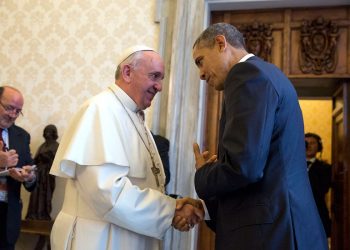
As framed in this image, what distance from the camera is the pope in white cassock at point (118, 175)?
1756 millimetres

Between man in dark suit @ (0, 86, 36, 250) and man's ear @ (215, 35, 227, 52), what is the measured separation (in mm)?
1630

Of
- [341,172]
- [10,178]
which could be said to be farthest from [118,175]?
[341,172]

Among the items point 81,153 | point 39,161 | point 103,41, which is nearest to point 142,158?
point 81,153

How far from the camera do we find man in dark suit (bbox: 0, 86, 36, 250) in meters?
2.67

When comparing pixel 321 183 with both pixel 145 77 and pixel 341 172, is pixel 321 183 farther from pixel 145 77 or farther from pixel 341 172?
pixel 145 77

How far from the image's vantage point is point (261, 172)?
1.38 m

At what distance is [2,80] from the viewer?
381 centimetres

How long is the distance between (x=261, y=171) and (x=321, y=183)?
311cm

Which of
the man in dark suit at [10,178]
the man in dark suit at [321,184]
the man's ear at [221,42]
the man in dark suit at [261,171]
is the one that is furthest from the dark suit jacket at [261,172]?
the man in dark suit at [321,184]

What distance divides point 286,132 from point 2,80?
3124mm

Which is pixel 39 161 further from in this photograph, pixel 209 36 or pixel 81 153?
pixel 209 36

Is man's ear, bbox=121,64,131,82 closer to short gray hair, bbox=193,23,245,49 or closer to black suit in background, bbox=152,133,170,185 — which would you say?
short gray hair, bbox=193,23,245,49

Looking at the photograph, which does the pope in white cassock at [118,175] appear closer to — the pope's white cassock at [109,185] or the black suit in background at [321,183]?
the pope's white cassock at [109,185]

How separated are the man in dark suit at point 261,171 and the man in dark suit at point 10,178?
1.58 metres
